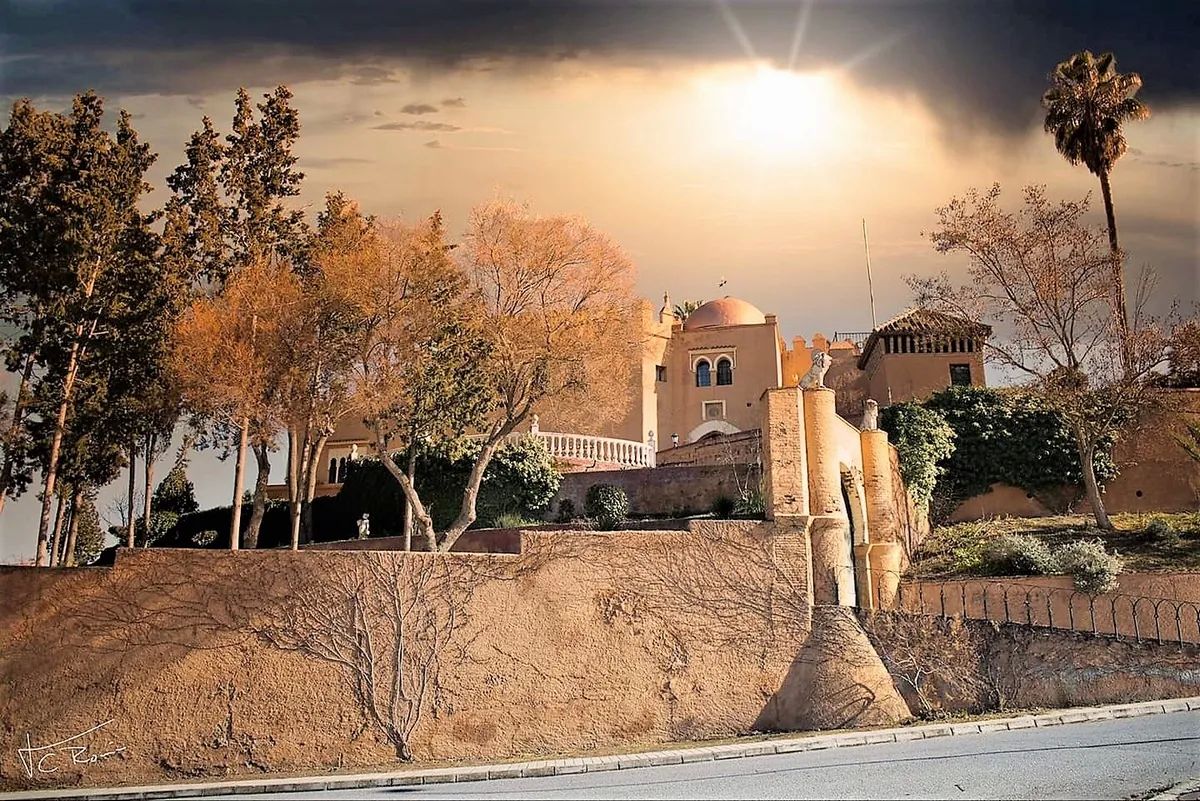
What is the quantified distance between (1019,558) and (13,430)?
1252 cm

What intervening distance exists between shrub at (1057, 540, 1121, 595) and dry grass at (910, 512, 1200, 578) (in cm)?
79

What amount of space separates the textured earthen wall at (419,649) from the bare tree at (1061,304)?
670 centimetres

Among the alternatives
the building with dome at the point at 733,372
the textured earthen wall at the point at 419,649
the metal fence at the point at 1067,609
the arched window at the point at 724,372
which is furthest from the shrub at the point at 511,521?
the arched window at the point at 724,372

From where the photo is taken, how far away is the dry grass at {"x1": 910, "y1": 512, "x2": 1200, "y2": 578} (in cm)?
1348

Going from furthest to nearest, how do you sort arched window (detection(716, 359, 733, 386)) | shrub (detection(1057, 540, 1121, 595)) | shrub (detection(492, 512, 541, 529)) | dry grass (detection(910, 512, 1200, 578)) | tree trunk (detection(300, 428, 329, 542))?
arched window (detection(716, 359, 733, 386)) → shrub (detection(492, 512, 541, 529)) → tree trunk (detection(300, 428, 329, 542)) → dry grass (detection(910, 512, 1200, 578)) → shrub (detection(1057, 540, 1121, 595))

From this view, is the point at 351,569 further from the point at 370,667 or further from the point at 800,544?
the point at 800,544

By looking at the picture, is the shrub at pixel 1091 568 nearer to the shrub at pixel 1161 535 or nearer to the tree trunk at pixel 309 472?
the shrub at pixel 1161 535

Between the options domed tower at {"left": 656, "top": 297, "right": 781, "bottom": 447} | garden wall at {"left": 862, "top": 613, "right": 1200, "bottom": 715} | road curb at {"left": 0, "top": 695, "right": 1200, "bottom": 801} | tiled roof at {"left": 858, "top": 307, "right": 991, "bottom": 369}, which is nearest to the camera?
road curb at {"left": 0, "top": 695, "right": 1200, "bottom": 801}

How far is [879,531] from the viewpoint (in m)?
13.4

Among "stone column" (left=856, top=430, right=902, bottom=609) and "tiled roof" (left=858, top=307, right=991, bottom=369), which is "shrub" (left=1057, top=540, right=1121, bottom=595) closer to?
"stone column" (left=856, top=430, right=902, bottom=609)

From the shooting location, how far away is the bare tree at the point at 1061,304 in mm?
15328

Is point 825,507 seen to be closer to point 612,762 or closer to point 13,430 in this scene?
point 612,762

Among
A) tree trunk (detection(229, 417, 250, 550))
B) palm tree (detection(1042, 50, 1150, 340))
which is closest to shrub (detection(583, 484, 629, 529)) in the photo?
tree trunk (detection(229, 417, 250, 550))

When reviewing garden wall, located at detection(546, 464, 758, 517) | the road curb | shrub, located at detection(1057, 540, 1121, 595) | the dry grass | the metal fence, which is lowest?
the road curb
